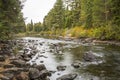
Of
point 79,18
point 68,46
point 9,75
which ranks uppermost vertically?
point 79,18

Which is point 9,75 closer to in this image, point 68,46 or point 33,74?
point 33,74

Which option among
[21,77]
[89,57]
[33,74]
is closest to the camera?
[21,77]

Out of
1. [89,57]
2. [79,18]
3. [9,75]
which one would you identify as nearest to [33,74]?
[9,75]

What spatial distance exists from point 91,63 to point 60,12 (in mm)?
61257

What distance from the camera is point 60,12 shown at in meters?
82.6

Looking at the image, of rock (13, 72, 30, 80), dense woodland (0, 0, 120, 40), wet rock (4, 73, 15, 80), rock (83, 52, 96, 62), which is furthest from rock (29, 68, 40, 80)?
dense woodland (0, 0, 120, 40)

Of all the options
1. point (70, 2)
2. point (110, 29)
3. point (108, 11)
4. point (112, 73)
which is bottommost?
point (112, 73)

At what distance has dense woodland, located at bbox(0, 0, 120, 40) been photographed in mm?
34069

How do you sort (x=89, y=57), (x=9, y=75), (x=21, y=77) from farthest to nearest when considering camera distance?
(x=89, y=57) < (x=21, y=77) < (x=9, y=75)

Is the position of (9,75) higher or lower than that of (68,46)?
higher

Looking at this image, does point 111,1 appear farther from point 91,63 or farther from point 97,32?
point 91,63

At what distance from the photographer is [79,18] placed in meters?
67.1

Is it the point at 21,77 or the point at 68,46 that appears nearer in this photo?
the point at 21,77

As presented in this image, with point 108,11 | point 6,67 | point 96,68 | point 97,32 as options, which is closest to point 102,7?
point 108,11
